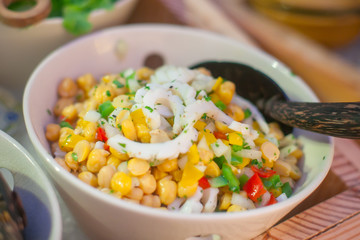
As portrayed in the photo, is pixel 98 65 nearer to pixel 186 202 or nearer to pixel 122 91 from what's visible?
pixel 122 91

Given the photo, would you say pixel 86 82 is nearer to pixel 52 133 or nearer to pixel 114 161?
pixel 52 133

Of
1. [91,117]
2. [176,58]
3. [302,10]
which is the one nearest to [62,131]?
[91,117]

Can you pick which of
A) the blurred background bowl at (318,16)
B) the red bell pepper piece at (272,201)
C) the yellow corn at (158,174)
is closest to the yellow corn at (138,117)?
the yellow corn at (158,174)

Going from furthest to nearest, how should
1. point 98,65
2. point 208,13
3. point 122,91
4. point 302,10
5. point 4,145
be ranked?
point 302,10, point 208,13, point 98,65, point 122,91, point 4,145

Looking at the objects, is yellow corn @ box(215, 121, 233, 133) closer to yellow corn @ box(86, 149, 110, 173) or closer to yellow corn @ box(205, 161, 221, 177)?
yellow corn @ box(205, 161, 221, 177)

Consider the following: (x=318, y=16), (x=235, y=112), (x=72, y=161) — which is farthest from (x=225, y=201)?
(x=318, y=16)

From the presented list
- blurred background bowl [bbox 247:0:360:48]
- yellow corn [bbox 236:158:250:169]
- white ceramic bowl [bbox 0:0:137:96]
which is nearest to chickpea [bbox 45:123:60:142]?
white ceramic bowl [bbox 0:0:137:96]

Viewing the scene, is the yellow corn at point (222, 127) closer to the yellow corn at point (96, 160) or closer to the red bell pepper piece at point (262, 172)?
the red bell pepper piece at point (262, 172)
